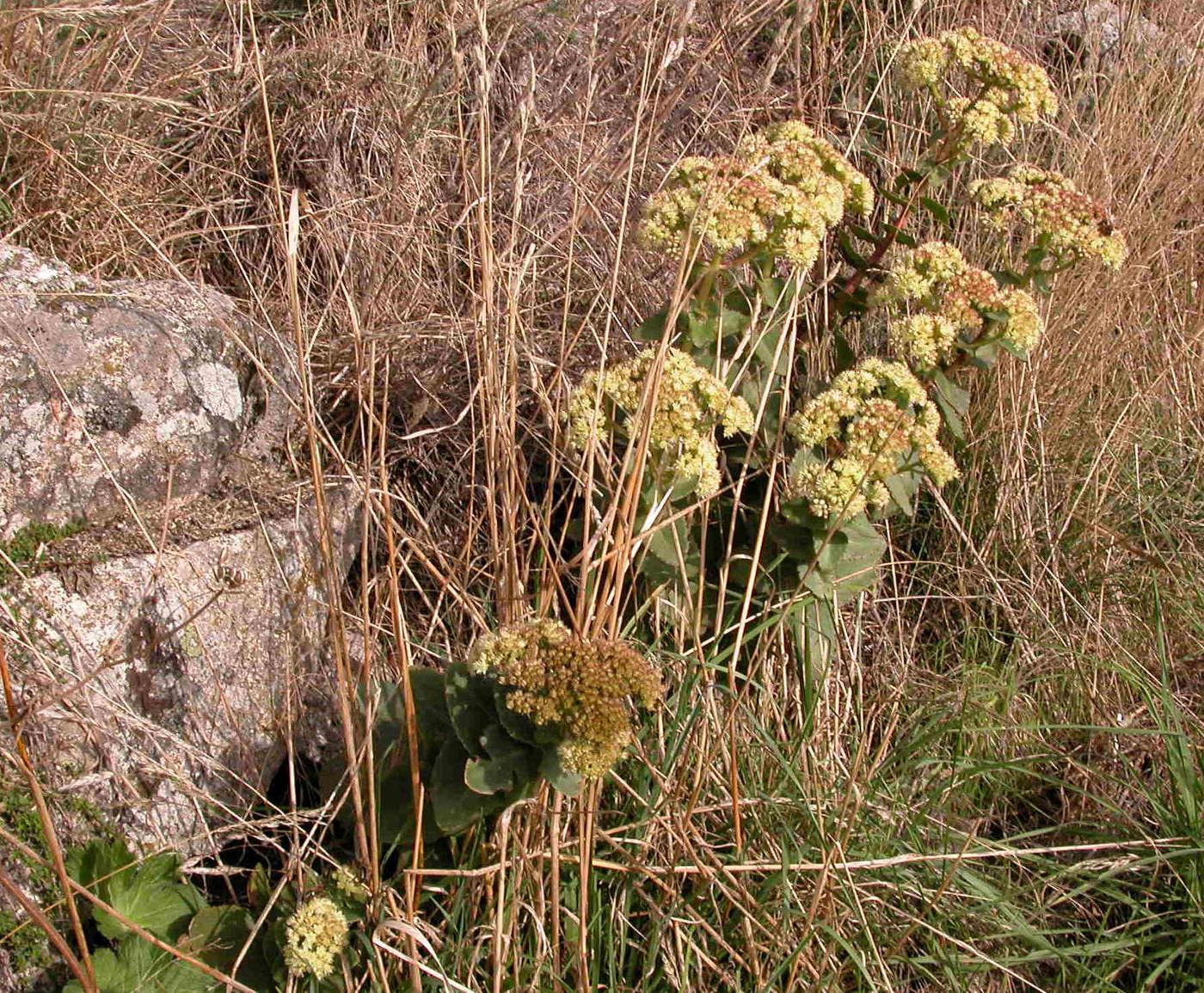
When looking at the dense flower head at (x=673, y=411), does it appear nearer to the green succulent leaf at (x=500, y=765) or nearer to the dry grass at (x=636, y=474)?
the dry grass at (x=636, y=474)

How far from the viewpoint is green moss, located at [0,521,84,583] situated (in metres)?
2.08

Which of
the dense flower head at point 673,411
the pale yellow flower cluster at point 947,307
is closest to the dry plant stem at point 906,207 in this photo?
the pale yellow flower cluster at point 947,307

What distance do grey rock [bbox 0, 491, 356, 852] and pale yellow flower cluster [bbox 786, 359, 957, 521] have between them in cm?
94

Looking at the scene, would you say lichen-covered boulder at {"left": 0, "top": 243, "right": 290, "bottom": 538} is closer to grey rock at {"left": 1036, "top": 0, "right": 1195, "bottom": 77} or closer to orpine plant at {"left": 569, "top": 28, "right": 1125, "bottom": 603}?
orpine plant at {"left": 569, "top": 28, "right": 1125, "bottom": 603}

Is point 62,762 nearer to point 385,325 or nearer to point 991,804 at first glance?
point 385,325

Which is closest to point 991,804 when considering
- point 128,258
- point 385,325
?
point 385,325

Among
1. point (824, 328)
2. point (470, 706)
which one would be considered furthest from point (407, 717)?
point (824, 328)

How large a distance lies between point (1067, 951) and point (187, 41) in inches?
137

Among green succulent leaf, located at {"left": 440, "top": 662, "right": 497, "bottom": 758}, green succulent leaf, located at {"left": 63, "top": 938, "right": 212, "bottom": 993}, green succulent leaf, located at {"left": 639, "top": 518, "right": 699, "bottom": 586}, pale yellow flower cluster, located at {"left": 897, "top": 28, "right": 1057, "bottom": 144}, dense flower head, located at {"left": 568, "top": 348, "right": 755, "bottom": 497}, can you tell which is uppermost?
pale yellow flower cluster, located at {"left": 897, "top": 28, "right": 1057, "bottom": 144}

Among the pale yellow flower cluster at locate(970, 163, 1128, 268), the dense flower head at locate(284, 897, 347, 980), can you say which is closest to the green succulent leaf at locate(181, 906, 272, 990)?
the dense flower head at locate(284, 897, 347, 980)

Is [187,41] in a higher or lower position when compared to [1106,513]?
higher

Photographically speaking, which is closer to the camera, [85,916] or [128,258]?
[85,916]

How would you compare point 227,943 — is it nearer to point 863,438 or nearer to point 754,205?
point 863,438

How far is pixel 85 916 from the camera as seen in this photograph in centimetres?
193
